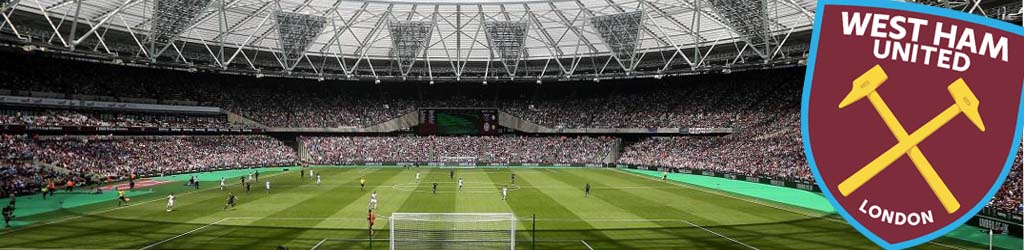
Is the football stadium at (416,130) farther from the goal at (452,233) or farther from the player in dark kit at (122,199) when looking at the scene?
the player in dark kit at (122,199)

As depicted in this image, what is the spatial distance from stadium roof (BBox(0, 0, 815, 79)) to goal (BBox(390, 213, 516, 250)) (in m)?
29.8

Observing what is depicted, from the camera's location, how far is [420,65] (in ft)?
265

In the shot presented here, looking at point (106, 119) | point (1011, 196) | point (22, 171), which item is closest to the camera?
point (1011, 196)

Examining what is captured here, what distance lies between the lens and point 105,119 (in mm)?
59344

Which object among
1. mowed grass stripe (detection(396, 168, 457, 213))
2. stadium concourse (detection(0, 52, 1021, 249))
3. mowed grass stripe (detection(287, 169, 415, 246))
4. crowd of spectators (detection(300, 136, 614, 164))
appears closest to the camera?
mowed grass stripe (detection(287, 169, 415, 246))

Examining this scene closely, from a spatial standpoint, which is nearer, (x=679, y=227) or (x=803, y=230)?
(x=803, y=230)

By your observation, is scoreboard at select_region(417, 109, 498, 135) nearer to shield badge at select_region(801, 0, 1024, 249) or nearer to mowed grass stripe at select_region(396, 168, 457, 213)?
mowed grass stripe at select_region(396, 168, 457, 213)

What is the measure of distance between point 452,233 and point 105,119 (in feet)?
174

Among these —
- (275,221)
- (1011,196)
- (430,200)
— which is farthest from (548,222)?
(1011,196)

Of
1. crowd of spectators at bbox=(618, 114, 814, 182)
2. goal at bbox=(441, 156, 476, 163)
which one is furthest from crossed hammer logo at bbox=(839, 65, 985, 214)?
goal at bbox=(441, 156, 476, 163)

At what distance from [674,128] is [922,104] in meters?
69.4

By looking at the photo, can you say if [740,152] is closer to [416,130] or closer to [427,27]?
[427,27]

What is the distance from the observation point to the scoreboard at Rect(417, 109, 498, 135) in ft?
272

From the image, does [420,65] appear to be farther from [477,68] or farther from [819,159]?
[819,159]
